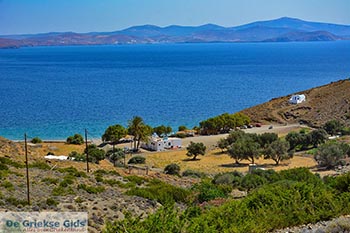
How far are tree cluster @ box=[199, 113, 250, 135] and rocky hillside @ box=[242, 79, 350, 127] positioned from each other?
7.17 metres

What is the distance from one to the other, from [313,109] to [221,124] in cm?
1577

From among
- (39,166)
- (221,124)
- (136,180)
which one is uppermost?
(39,166)

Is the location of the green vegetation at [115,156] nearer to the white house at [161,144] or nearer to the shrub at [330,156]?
the white house at [161,144]

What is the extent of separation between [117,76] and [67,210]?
108 meters

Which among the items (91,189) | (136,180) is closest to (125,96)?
(136,180)

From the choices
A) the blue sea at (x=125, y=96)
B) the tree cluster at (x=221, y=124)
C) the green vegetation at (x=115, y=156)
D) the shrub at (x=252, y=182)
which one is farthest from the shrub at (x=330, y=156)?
the blue sea at (x=125, y=96)

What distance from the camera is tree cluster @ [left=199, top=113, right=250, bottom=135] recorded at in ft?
161

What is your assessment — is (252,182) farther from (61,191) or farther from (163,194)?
(61,191)

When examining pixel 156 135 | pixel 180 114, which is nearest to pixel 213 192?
pixel 156 135

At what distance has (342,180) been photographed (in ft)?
45.5

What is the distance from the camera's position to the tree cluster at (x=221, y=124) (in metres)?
49.0

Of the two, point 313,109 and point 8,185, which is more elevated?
point 8,185

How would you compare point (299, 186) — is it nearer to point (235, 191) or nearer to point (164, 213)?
point (164, 213)

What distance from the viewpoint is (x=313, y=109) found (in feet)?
194
